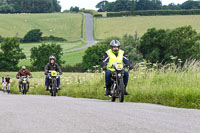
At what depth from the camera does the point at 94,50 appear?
102m

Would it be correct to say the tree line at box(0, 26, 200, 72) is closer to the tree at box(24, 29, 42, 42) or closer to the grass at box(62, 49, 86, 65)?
the grass at box(62, 49, 86, 65)

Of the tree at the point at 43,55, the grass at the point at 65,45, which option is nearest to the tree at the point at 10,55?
the tree at the point at 43,55

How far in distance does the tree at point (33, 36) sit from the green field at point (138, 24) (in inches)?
644

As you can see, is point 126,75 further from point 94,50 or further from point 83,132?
point 94,50

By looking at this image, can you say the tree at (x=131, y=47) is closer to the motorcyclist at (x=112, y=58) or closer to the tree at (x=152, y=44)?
the tree at (x=152, y=44)

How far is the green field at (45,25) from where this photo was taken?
5531 inches

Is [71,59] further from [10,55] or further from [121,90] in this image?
[121,90]

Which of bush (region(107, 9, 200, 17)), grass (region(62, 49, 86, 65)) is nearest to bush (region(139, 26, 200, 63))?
grass (region(62, 49, 86, 65))

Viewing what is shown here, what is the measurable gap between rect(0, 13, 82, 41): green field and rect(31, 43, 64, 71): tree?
26049 millimetres

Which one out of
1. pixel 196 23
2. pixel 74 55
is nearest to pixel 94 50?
pixel 74 55

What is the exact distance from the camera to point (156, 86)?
13773 millimetres

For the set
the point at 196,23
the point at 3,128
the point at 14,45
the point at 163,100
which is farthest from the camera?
the point at 196,23

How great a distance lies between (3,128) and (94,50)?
3765 inches

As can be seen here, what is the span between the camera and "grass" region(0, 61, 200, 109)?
37.0 feet
